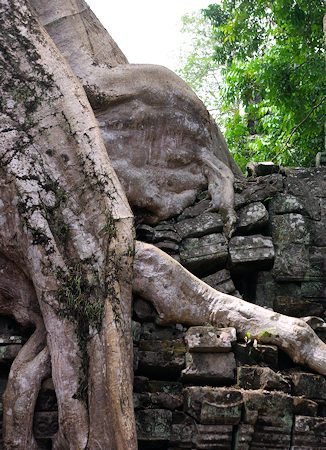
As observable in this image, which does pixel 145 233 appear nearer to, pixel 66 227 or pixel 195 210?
pixel 195 210

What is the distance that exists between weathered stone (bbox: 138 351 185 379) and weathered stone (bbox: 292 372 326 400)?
0.60m

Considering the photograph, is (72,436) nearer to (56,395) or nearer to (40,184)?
(56,395)

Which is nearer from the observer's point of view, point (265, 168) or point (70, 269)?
point (70, 269)

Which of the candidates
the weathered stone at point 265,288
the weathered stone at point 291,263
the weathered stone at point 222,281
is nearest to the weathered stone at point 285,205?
the weathered stone at point 291,263

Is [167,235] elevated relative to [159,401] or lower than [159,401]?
elevated

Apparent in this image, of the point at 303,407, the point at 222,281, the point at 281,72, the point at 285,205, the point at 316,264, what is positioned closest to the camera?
the point at 303,407

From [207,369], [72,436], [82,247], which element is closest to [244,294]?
[207,369]

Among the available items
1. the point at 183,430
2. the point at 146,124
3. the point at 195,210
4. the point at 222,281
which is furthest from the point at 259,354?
the point at 146,124

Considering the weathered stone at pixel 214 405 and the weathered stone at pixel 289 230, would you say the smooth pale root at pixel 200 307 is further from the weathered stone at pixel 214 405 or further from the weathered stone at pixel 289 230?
the weathered stone at pixel 289 230

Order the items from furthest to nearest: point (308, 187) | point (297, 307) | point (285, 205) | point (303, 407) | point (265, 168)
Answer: point (265, 168)
point (308, 187)
point (285, 205)
point (297, 307)
point (303, 407)

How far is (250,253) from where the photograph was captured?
5.07 meters

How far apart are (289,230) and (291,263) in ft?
0.88

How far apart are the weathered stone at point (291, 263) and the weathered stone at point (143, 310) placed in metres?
1.14

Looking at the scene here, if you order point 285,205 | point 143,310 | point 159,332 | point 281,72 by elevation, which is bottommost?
point 159,332
